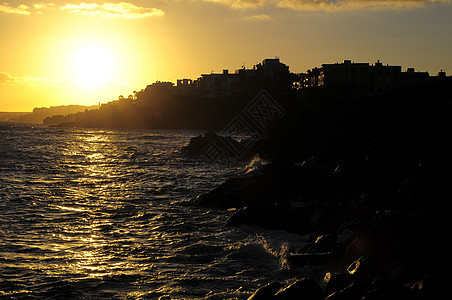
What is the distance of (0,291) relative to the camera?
38.7 ft

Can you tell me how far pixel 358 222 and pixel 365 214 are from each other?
Answer: 1.83 meters

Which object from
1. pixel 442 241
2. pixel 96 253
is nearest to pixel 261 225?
pixel 96 253

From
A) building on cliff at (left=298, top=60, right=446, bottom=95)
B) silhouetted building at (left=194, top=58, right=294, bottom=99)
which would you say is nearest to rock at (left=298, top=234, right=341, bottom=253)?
building on cliff at (left=298, top=60, right=446, bottom=95)

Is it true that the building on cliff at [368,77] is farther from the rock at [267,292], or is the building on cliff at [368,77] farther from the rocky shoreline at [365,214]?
the rock at [267,292]

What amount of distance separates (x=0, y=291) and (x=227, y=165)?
3436 centimetres

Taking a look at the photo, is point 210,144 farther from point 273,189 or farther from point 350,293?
point 350,293

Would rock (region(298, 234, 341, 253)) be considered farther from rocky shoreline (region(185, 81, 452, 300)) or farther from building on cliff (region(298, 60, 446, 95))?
building on cliff (region(298, 60, 446, 95))

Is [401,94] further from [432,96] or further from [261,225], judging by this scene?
[261,225]

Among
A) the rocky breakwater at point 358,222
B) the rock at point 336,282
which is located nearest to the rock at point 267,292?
the rocky breakwater at point 358,222

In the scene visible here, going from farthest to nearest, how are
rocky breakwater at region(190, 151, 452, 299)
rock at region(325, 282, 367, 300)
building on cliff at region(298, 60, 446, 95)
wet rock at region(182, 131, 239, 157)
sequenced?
building on cliff at region(298, 60, 446, 95) → wet rock at region(182, 131, 239, 157) → rocky breakwater at region(190, 151, 452, 299) → rock at region(325, 282, 367, 300)

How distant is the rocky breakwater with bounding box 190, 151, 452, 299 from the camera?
394 inches

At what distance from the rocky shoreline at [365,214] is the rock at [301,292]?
20mm

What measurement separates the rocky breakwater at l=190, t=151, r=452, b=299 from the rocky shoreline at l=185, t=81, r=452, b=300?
0.08 feet

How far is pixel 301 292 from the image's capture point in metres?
9.92
